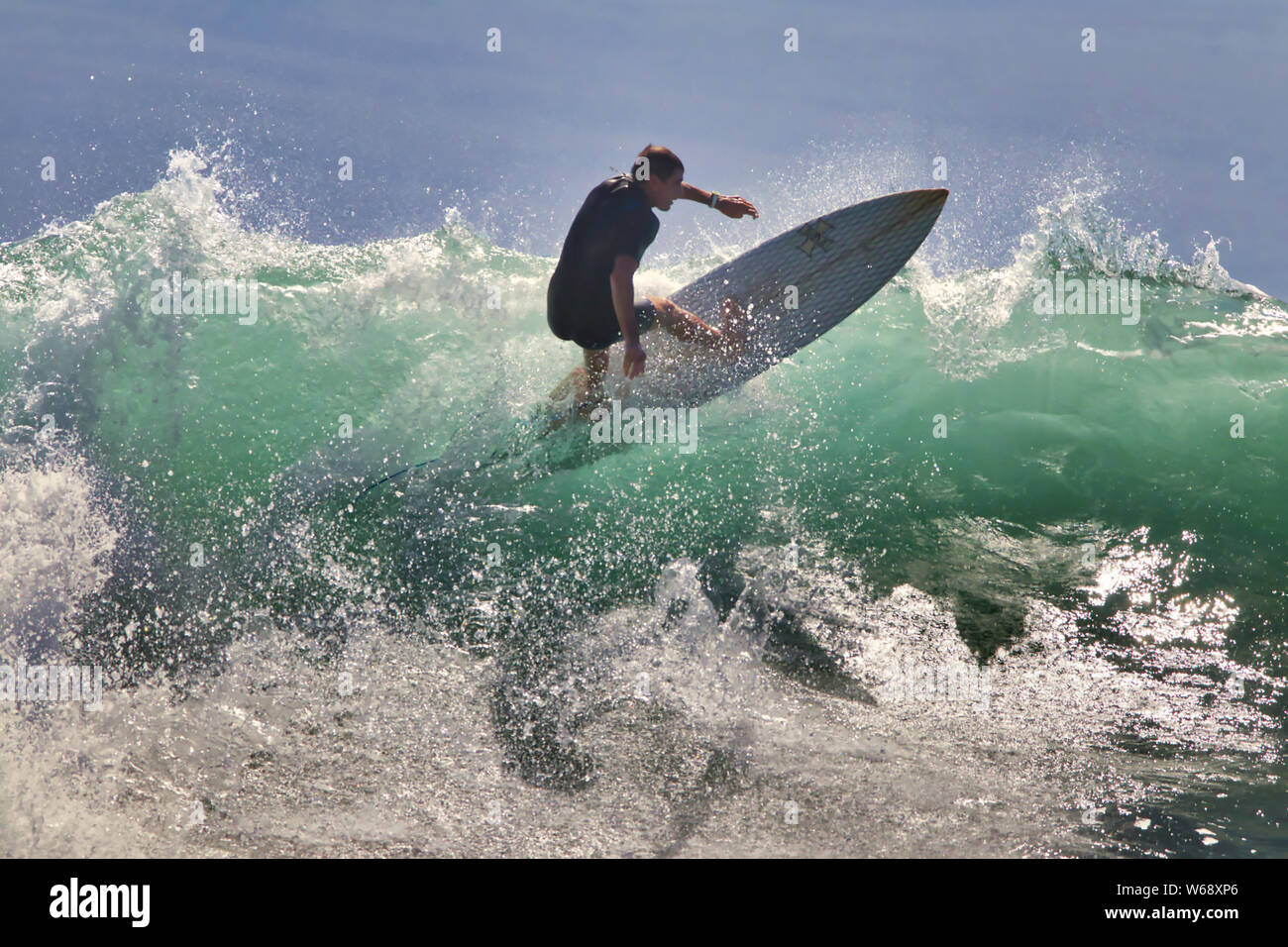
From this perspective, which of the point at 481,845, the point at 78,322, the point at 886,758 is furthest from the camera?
the point at 78,322

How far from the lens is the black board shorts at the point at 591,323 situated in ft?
18.0

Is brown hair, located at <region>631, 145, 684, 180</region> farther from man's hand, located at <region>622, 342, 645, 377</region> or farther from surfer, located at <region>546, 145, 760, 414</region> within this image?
man's hand, located at <region>622, 342, 645, 377</region>

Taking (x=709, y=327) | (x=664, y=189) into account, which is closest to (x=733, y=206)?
(x=664, y=189)

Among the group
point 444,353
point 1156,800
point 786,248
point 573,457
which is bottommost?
point 1156,800

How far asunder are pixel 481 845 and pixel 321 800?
0.69 metres

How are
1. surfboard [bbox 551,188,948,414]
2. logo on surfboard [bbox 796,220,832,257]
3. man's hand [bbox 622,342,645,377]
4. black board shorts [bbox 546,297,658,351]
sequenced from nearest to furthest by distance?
man's hand [bbox 622,342,645,377] < black board shorts [bbox 546,297,658,351] < surfboard [bbox 551,188,948,414] < logo on surfboard [bbox 796,220,832,257]

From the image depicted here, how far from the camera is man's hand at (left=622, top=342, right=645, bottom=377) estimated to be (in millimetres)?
5184

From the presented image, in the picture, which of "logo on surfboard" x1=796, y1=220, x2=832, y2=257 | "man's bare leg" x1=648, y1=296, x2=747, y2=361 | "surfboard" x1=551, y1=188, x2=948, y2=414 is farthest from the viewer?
"logo on surfboard" x1=796, y1=220, x2=832, y2=257

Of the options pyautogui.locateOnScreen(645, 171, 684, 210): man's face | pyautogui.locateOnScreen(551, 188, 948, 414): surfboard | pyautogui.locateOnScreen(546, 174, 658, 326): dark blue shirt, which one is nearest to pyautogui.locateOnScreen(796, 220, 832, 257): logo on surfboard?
pyautogui.locateOnScreen(551, 188, 948, 414): surfboard

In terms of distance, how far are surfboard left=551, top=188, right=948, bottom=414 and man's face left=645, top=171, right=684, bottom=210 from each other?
0.94 metres

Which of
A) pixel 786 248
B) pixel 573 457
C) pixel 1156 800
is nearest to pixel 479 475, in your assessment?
pixel 573 457

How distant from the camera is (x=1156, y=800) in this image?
A: 341cm

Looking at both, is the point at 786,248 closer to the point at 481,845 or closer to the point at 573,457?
the point at 573,457

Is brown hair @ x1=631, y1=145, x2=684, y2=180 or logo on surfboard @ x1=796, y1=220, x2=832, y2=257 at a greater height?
brown hair @ x1=631, y1=145, x2=684, y2=180
